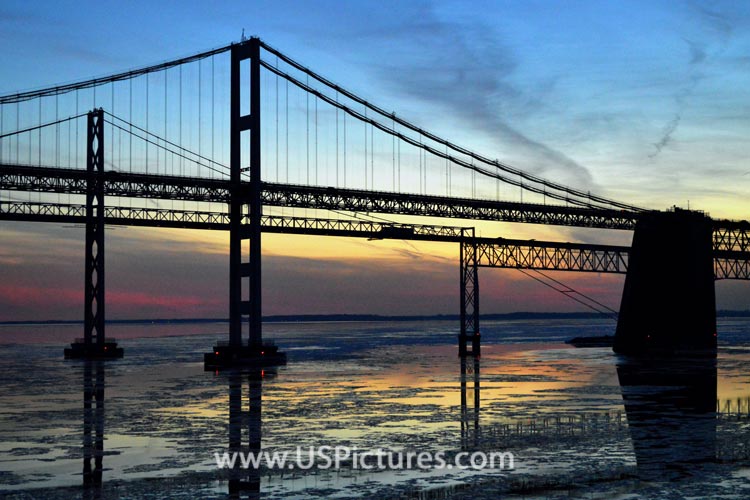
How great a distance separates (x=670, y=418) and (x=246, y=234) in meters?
34.8

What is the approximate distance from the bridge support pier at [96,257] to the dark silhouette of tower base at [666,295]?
34786 mm

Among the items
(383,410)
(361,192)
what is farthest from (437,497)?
(361,192)

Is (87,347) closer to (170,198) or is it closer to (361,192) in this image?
(170,198)

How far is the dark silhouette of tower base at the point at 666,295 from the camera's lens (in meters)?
65.1

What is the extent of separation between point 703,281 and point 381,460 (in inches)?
2164

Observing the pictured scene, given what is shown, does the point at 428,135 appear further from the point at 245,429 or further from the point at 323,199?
the point at 245,429

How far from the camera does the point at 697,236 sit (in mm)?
68188

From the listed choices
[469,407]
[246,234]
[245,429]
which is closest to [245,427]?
[245,429]

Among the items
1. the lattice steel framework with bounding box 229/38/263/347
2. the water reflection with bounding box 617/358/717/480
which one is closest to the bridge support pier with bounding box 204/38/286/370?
the lattice steel framework with bounding box 229/38/263/347

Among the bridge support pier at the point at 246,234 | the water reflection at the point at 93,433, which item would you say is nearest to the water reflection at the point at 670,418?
the water reflection at the point at 93,433

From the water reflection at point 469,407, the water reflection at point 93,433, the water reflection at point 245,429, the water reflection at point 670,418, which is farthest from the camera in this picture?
the water reflection at point 469,407

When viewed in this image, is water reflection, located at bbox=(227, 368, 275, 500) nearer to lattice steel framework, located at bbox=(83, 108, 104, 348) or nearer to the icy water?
the icy water

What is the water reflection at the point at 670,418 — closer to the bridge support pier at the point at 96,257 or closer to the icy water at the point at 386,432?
the icy water at the point at 386,432

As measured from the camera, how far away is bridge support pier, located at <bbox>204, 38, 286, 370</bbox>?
168ft
